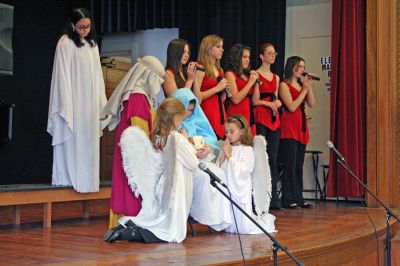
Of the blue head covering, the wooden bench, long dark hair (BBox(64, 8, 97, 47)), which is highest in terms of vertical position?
long dark hair (BBox(64, 8, 97, 47))

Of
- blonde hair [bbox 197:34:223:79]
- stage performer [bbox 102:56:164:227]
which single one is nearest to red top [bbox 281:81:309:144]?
blonde hair [bbox 197:34:223:79]

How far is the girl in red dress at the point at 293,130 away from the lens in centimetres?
668

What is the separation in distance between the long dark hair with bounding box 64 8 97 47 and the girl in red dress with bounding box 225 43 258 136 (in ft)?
3.83

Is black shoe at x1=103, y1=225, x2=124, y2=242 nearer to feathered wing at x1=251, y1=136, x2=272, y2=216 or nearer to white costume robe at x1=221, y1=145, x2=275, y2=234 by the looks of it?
white costume robe at x1=221, y1=145, x2=275, y2=234

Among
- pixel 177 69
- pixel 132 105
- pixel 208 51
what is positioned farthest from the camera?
pixel 208 51

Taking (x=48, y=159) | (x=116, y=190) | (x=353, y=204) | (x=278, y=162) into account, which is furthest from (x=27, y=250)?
(x=48, y=159)

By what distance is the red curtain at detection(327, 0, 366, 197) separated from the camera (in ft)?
24.2

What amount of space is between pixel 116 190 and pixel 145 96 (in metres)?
0.62

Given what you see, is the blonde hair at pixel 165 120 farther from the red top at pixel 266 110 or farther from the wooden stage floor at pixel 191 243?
the red top at pixel 266 110

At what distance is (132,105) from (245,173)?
91 centimetres

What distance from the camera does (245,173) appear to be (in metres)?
4.91

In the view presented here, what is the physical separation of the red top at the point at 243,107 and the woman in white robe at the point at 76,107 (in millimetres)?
1116

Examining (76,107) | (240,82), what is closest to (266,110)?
(240,82)

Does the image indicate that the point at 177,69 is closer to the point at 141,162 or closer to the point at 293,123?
the point at 141,162
